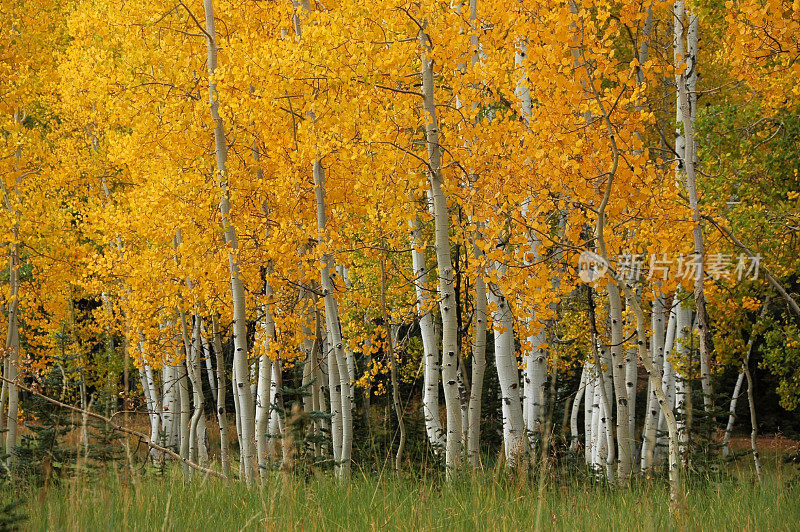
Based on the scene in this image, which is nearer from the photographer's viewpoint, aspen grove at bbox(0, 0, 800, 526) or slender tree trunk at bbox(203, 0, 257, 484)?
aspen grove at bbox(0, 0, 800, 526)

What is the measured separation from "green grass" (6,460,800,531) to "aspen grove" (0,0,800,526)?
262mm

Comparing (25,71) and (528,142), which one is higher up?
(25,71)

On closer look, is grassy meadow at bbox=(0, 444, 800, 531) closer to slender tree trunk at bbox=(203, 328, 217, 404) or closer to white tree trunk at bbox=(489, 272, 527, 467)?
white tree trunk at bbox=(489, 272, 527, 467)

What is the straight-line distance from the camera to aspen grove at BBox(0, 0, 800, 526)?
6039mm

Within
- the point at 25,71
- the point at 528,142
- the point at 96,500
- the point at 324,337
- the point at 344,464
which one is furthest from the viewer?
the point at 324,337

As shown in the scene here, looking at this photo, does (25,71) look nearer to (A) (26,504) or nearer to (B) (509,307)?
(B) (509,307)

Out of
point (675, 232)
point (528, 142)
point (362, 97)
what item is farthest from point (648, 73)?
point (362, 97)

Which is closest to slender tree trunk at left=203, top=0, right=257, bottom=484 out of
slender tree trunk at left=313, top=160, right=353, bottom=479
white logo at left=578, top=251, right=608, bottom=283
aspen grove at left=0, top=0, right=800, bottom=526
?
aspen grove at left=0, top=0, right=800, bottom=526

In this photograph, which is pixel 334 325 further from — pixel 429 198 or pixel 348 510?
pixel 348 510

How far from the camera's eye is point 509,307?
8141 mm

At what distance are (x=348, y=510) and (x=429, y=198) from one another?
199 inches

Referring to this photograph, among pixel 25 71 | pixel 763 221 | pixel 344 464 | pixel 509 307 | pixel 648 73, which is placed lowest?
pixel 344 464

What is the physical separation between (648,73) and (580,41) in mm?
556

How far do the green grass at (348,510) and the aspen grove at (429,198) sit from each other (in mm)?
262
